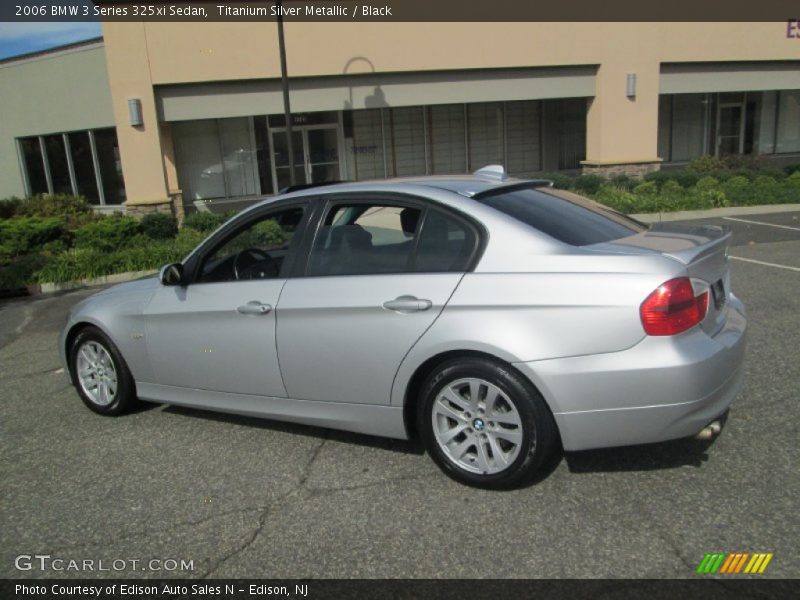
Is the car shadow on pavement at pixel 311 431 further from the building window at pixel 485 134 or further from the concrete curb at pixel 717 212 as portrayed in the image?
the building window at pixel 485 134

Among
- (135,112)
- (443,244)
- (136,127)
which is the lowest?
(443,244)

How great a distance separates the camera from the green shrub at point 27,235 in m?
12.9

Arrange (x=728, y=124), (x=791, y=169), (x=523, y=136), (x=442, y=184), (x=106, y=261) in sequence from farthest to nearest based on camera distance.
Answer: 1. (x=728, y=124)
2. (x=523, y=136)
3. (x=791, y=169)
4. (x=106, y=261)
5. (x=442, y=184)

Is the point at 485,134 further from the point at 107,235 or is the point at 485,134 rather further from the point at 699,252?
the point at 699,252

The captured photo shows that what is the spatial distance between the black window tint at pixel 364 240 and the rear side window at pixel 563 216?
478 millimetres

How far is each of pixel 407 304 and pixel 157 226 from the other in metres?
12.0

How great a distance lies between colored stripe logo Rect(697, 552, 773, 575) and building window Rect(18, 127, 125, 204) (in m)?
18.7

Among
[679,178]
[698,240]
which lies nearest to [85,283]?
[698,240]

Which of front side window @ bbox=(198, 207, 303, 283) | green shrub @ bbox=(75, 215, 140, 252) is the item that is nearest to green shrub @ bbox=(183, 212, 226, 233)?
green shrub @ bbox=(75, 215, 140, 252)

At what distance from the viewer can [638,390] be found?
324 cm

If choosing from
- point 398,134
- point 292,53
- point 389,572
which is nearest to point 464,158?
point 398,134

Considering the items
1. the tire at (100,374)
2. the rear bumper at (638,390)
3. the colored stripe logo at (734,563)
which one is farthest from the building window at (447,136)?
the colored stripe logo at (734,563)

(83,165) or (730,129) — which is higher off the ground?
(83,165)

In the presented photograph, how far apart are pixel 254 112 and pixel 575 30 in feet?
27.9
